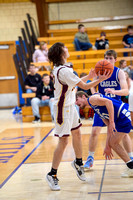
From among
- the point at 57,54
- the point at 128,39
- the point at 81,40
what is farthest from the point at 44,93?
the point at 57,54

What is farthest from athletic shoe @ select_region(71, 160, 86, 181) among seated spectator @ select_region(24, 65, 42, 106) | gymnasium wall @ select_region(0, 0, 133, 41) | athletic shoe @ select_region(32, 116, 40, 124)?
gymnasium wall @ select_region(0, 0, 133, 41)

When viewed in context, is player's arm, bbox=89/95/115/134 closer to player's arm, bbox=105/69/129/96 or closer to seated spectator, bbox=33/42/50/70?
player's arm, bbox=105/69/129/96

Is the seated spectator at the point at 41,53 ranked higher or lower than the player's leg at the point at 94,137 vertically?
higher

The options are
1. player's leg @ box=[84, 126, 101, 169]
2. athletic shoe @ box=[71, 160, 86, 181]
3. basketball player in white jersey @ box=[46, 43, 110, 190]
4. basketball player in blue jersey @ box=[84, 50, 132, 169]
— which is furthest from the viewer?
player's leg @ box=[84, 126, 101, 169]

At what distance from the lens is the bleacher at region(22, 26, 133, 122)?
9242mm

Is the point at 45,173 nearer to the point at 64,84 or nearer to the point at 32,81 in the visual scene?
the point at 64,84

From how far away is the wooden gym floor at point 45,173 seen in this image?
328cm

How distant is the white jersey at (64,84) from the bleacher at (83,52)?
18.3 ft

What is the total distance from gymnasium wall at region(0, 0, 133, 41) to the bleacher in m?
0.47

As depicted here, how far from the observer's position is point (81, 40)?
11305mm

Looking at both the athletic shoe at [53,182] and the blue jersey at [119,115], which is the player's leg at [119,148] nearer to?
the blue jersey at [119,115]

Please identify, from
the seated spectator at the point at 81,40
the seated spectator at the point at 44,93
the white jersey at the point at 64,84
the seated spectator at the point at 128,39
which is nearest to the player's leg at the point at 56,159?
→ the white jersey at the point at 64,84

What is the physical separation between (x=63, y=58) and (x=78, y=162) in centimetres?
116

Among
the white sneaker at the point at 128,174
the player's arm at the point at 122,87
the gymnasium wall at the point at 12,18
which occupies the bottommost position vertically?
the white sneaker at the point at 128,174
